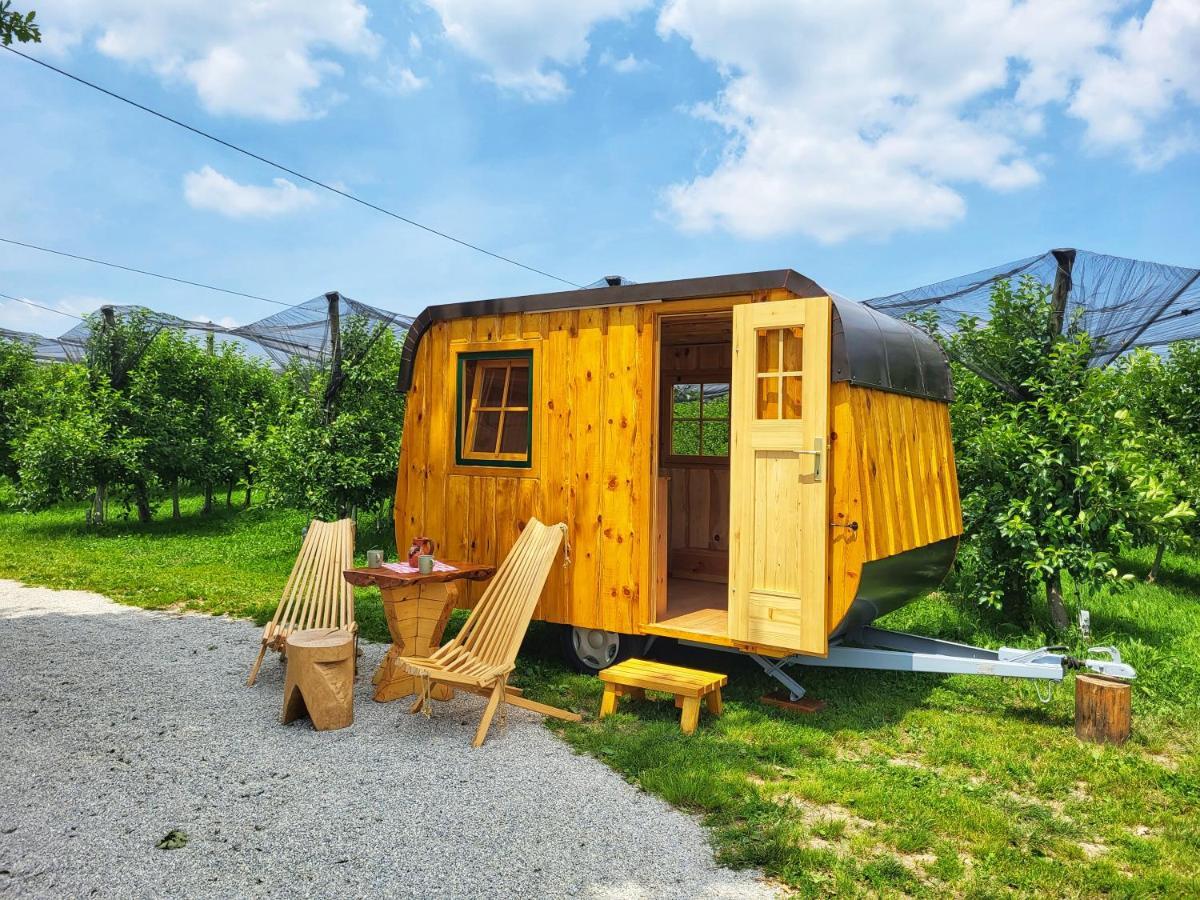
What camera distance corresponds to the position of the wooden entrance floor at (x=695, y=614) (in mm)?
5062

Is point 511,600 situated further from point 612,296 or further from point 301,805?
→ point 612,296

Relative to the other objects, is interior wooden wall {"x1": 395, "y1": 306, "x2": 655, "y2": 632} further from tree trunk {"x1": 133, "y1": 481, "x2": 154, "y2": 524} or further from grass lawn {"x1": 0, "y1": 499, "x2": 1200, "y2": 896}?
tree trunk {"x1": 133, "y1": 481, "x2": 154, "y2": 524}

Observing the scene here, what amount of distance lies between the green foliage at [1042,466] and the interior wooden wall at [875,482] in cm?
116

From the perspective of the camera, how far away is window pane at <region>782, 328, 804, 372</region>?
4723 millimetres

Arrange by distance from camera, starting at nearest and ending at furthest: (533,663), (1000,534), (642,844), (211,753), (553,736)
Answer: (642,844), (211,753), (553,736), (533,663), (1000,534)

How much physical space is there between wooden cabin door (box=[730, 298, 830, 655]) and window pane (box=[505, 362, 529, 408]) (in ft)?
5.49

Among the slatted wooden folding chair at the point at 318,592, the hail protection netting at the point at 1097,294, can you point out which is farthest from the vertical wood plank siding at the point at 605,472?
the hail protection netting at the point at 1097,294

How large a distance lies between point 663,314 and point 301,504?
6.70 m

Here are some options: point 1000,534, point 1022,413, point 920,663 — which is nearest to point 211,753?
point 920,663

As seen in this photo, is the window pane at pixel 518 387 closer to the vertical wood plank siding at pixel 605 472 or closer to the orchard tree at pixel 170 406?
the vertical wood plank siding at pixel 605 472

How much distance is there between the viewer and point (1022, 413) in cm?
671

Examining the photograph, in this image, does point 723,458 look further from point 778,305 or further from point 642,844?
point 642,844

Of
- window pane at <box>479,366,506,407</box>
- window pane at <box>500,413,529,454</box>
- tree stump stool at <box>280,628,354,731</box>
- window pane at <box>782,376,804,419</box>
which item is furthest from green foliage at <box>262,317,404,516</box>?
window pane at <box>782,376,804,419</box>

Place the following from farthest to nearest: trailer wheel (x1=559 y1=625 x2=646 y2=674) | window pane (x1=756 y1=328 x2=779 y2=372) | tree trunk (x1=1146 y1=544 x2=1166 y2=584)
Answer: tree trunk (x1=1146 y1=544 x2=1166 y2=584), trailer wheel (x1=559 y1=625 x2=646 y2=674), window pane (x1=756 y1=328 x2=779 y2=372)
